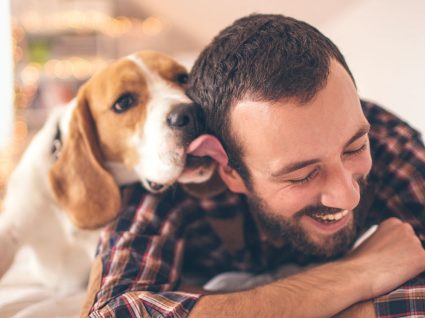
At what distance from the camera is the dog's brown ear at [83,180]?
114 cm

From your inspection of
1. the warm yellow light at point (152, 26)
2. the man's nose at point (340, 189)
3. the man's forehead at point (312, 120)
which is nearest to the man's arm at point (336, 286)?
the man's nose at point (340, 189)

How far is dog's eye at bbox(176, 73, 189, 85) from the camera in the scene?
1217 millimetres

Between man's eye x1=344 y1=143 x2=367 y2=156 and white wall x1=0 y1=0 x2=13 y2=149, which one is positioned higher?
man's eye x1=344 y1=143 x2=367 y2=156

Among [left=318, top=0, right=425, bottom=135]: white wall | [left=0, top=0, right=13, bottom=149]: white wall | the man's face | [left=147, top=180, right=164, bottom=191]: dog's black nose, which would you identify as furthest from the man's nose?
[left=0, top=0, right=13, bottom=149]: white wall

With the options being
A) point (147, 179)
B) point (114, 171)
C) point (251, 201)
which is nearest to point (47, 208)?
point (114, 171)

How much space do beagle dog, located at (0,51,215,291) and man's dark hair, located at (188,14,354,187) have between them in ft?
0.24

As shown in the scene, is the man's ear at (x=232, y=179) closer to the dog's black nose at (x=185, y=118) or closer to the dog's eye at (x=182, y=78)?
the dog's black nose at (x=185, y=118)

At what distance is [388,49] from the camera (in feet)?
6.58

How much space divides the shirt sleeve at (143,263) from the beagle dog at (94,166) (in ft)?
0.19

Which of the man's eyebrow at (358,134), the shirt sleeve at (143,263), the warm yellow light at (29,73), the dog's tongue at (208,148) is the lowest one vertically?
the warm yellow light at (29,73)

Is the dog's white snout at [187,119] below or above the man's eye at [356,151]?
below

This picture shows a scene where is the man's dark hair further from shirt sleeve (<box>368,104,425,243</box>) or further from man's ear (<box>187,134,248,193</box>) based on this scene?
shirt sleeve (<box>368,104,425,243</box>)

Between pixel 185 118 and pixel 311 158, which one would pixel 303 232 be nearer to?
pixel 311 158

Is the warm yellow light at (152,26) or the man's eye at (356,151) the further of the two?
the warm yellow light at (152,26)
